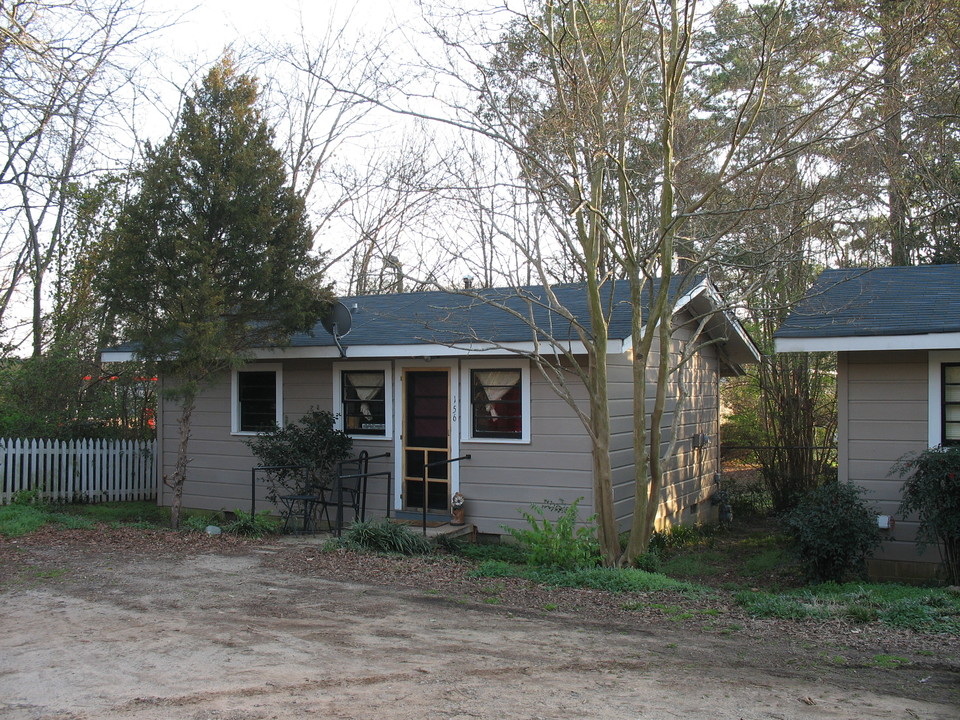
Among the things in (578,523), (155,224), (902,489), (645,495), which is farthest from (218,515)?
(902,489)

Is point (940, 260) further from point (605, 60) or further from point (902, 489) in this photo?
point (605, 60)

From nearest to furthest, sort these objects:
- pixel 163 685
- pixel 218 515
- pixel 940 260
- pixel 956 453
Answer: pixel 163 685 < pixel 956 453 < pixel 218 515 < pixel 940 260

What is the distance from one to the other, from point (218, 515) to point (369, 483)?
273 cm

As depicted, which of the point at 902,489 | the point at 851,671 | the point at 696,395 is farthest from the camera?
the point at 696,395

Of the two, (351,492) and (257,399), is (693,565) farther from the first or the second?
(257,399)

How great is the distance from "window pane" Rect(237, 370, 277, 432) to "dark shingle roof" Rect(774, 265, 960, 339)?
24.6 ft

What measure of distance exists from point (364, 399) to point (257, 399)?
201 centimetres

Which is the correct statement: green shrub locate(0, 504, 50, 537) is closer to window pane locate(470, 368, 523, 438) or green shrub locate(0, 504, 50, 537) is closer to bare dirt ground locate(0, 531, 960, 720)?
bare dirt ground locate(0, 531, 960, 720)

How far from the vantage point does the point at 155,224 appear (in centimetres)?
1063

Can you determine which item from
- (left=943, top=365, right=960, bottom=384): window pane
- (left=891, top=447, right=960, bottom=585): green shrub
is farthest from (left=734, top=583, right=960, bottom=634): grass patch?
(left=943, top=365, right=960, bottom=384): window pane

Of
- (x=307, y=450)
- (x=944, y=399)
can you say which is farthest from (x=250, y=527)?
(x=944, y=399)

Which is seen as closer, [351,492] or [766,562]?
[766,562]

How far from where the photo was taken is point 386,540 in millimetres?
9531

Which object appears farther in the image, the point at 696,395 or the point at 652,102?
the point at 696,395
